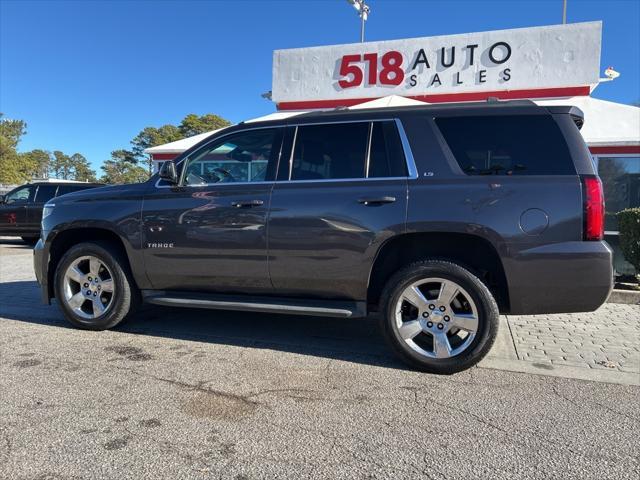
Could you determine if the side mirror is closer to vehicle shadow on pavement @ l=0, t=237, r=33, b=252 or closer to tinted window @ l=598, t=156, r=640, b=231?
tinted window @ l=598, t=156, r=640, b=231

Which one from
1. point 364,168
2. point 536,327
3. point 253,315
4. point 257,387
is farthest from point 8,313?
point 536,327

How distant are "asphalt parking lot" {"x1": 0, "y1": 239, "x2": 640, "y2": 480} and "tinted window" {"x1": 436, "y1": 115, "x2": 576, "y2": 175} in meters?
1.64

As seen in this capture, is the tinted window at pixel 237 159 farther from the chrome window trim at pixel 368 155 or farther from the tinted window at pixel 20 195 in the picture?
the tinted window at pixel 20 195

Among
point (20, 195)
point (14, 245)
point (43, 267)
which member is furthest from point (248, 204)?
point (14, 245)

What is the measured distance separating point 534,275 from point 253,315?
323 centimetres

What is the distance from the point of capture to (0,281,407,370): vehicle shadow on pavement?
14.6ft

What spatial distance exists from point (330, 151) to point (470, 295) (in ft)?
5.49

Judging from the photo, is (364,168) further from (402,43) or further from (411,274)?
(402,43)

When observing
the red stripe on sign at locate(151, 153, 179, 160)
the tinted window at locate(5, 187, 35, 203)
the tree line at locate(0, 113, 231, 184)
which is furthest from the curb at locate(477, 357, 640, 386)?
the tree line at locate(0, 113, 231, 184)

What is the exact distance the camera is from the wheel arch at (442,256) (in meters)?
Result: 3.88

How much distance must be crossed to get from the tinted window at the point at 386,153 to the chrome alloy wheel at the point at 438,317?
93 centimetres

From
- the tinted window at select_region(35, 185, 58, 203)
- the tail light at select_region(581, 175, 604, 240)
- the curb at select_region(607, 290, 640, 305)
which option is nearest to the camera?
the tail light at select_region(581, 175, 604, 240)

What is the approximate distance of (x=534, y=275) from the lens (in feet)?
11.8

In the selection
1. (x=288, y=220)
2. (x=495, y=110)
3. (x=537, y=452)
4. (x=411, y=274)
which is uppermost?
(x=495, y=110)
